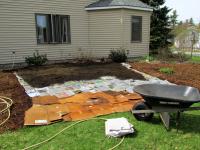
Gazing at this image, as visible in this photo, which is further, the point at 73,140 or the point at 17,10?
the point at 17,10

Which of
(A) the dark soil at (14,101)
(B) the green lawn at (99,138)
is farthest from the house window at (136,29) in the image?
(B) the green lawn at (99,138)

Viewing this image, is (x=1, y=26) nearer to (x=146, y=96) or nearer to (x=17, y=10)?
(x=17, y=10)

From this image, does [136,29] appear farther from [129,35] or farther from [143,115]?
[143,115]

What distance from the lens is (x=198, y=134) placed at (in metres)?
4.20

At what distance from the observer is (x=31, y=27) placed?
12.0 metres

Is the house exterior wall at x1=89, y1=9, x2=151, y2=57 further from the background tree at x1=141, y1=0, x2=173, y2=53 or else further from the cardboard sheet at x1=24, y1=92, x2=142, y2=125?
the cardboard sheet at x1=24, y1=92, x2=142, y2=125

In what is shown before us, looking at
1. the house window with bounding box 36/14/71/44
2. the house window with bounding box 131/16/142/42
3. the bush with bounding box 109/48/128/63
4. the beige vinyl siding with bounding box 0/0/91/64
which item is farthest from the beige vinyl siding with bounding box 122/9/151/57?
the house window with bounding box 36/14/71/44

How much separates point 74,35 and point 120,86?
23.1 feet

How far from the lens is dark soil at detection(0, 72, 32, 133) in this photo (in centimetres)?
452

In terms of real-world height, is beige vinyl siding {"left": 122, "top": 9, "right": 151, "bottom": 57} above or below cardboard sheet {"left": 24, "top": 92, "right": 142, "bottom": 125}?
above

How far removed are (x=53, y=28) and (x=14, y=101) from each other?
768 cm

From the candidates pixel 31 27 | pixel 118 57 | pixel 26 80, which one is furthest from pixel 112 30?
pixel 26 80

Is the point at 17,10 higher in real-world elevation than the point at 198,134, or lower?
higher

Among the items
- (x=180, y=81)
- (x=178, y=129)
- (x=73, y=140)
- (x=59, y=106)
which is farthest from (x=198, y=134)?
(x=180, y=81)
